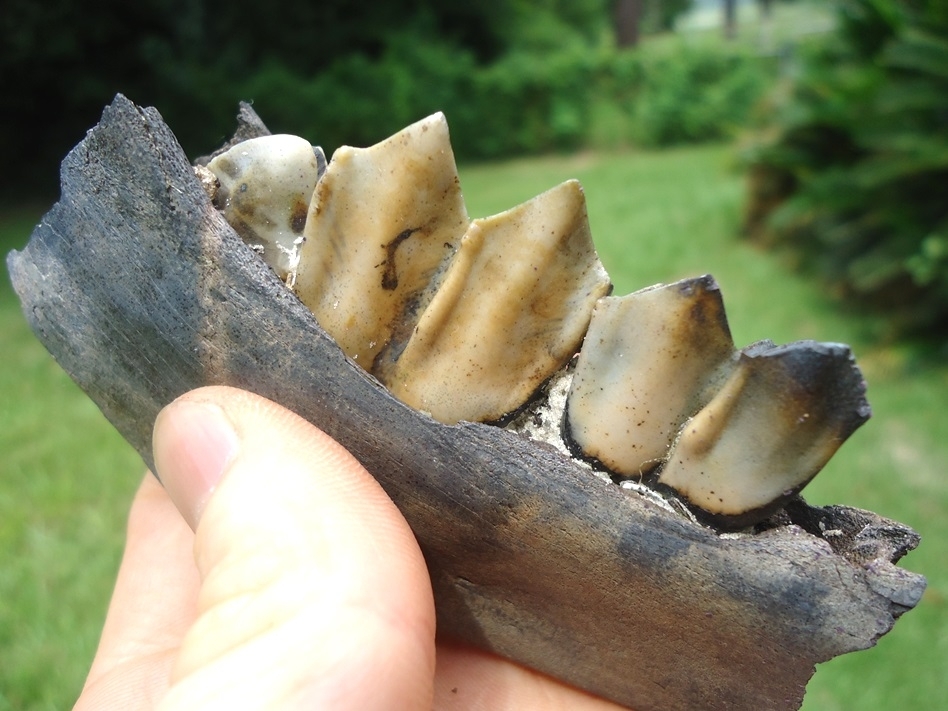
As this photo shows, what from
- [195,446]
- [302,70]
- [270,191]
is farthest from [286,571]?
[302,70]

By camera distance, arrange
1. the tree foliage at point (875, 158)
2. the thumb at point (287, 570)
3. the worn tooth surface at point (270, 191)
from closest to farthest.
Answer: the thumb at point (287, 570) < the worn tooth surface at point (270, 191) < the tree foliage at point (875, 158)

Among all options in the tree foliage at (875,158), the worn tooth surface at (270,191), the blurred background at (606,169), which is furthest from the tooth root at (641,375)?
the tree foliage at (875,158)

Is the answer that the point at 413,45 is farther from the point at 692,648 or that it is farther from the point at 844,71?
the point at 692,648

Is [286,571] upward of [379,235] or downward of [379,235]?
downward

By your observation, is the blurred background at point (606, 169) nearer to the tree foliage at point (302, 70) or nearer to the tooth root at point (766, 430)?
the tree foliage at point (302, 70)

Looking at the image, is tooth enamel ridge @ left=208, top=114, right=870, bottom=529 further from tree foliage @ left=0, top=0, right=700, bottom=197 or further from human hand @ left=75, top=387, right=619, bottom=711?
tree foliage @ left=0, top=0, right=700, bottom=197

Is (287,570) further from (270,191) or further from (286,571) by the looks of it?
(270,191)
